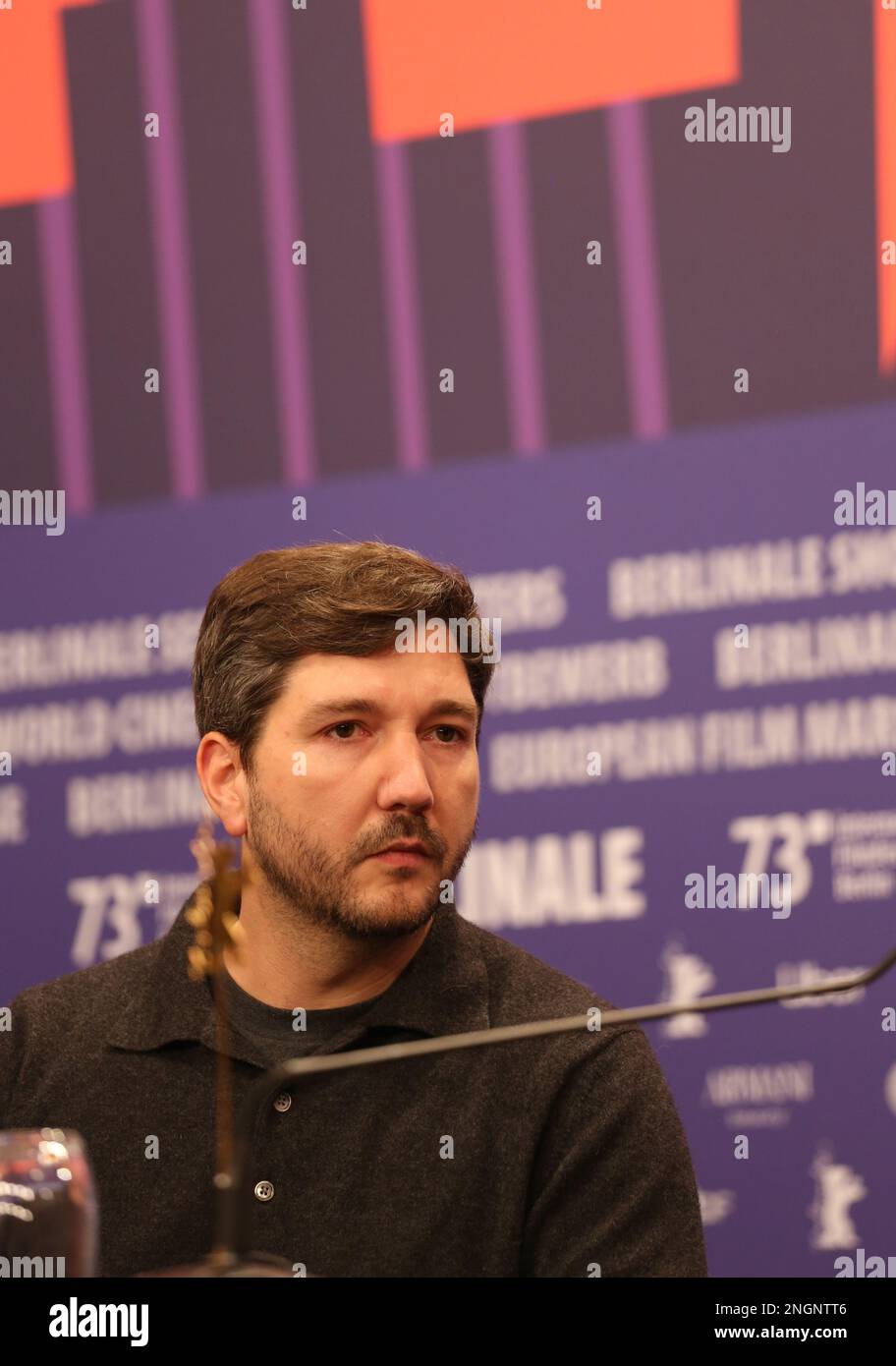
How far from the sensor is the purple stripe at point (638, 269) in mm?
3084

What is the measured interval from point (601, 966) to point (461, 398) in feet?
3.43

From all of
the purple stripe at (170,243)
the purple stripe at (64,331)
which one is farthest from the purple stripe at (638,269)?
the purple stripe at (64,331)

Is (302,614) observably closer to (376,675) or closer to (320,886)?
(376,675)

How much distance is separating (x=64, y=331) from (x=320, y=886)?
1.70m

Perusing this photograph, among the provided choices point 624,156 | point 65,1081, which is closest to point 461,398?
point 624,156

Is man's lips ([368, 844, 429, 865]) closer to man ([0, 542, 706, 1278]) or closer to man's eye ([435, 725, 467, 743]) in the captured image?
man ([0, 542, 706, 1278])

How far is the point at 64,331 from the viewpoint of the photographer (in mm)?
3408

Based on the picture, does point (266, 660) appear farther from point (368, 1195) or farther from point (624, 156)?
point (624, 156)

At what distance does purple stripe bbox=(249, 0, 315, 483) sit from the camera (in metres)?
3.26

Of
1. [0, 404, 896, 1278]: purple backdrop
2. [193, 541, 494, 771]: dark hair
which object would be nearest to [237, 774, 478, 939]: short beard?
[193, 541, 494, 771]: dark hair

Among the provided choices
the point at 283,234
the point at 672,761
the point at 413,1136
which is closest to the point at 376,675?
the point at 413,1136

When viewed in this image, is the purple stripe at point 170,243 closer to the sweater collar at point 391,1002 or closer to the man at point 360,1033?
the man at point 360,1033

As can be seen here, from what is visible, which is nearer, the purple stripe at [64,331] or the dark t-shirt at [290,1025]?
the dark t-shirt at [290,1025]

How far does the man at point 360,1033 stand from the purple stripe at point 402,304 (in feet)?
3.23
